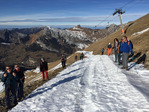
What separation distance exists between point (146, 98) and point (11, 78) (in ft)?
28.5

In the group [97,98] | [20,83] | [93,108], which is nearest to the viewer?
[93,108]

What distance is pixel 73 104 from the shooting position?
819 centimetres

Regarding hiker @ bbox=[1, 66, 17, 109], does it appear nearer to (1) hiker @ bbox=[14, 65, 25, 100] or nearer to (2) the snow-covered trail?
(1) hiker @ bbox=[14, 65, 25, 100]

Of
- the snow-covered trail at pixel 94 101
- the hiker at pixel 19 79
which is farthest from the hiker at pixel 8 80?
the snow-covered trail at pixel 94 101

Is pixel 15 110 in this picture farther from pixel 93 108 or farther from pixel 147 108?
pixel 147 108

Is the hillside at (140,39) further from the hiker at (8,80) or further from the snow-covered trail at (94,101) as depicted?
the hiker at (8,80)

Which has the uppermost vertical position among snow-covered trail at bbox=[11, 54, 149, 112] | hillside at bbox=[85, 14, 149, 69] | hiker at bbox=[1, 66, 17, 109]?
hillside at bbox=[85, 14, 149, 69]

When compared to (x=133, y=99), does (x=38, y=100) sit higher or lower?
lower

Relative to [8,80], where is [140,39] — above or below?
above

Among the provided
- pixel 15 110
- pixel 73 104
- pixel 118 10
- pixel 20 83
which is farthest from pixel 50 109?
pixel 118 10

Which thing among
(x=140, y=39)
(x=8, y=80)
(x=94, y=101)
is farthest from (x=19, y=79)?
(x=140, y=39)

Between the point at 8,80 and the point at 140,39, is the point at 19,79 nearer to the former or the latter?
the point at 8,80

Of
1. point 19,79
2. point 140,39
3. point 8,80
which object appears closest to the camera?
point 8,80

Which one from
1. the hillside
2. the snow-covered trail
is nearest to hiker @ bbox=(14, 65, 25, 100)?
the snow-covered trail
